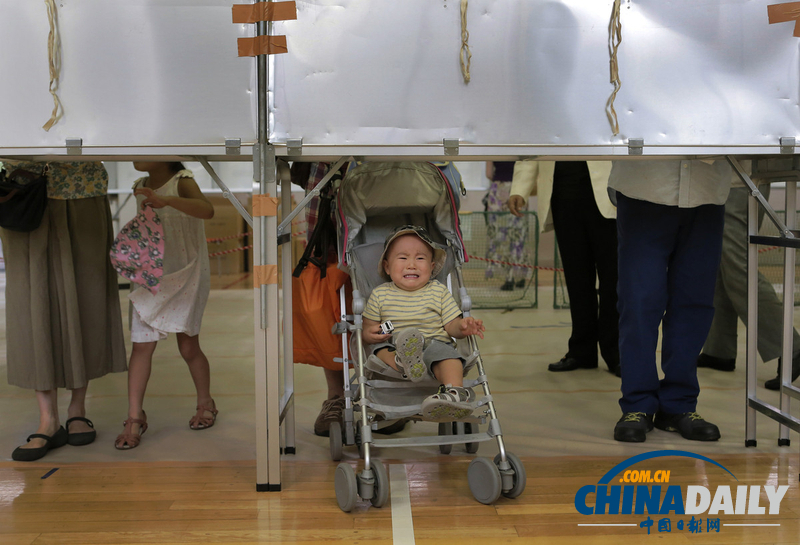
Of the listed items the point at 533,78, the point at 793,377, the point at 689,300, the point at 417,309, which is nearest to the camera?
the point at 533,78

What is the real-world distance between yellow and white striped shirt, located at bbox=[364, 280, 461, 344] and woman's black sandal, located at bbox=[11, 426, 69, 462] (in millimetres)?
1487

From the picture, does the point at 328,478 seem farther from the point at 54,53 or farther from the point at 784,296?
the point at 784,296

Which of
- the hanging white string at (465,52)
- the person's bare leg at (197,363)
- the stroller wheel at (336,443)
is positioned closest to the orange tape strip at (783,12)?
the hanging white string at (465,52)

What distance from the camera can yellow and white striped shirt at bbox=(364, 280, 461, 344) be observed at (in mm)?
2883

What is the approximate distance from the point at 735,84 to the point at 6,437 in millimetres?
3463

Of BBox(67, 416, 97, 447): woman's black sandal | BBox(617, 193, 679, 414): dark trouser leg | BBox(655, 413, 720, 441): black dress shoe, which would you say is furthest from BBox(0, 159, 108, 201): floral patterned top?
BBox(655, 413, 720, 441): black dress shoe

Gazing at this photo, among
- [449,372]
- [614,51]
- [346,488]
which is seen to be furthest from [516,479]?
[614,51]

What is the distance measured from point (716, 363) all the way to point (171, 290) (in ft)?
11.0

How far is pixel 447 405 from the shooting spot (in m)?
2.38

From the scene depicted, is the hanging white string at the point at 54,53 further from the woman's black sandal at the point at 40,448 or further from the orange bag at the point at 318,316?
the woman's black sandal at the point at 40,448

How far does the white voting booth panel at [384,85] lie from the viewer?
2.36 metres

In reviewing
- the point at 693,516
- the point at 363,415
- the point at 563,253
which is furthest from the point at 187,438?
the point at 563,253

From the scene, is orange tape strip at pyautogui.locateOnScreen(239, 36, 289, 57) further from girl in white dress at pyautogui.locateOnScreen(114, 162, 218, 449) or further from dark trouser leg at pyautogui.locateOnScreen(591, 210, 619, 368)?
dark trouser leg at pyautogui.locateOnScreen(591, 210, 619, 368)

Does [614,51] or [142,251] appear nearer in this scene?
[614,51]
